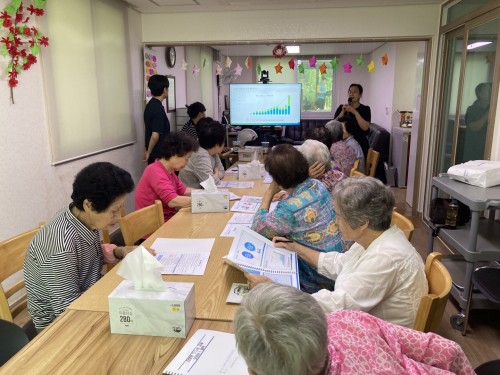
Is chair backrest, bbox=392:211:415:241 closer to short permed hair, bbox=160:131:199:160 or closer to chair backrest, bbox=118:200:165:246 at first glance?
chair backrest, bbox=118:200:165:246

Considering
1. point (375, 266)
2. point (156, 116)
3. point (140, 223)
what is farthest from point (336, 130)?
point (375, 266)

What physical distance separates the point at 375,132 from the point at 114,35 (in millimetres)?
4819

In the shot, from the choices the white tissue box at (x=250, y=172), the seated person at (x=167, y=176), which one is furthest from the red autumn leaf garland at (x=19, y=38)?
the white tissue box at (x=250, y=172)

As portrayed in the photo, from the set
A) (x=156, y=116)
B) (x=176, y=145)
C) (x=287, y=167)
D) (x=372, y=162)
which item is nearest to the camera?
(x=287, y=167)

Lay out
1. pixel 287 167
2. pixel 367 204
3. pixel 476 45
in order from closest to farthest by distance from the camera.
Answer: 1. pixel 367 204
2. pixel 287 167
3. pixel 476 45

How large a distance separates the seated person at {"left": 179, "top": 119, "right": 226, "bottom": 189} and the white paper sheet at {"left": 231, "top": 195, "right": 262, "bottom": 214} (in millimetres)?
573

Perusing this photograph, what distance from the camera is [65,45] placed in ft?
10.5

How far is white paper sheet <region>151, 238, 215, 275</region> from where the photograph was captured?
5.31 ft

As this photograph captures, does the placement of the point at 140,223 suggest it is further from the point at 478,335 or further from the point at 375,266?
the point at 478,335

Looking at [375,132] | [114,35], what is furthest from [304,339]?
[375,132]

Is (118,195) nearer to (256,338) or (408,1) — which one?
(256,338)

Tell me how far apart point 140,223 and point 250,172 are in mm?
1520

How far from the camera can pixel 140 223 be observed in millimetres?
2131

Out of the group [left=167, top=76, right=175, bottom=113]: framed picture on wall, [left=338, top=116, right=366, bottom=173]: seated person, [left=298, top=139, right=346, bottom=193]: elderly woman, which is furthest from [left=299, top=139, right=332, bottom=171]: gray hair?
[left=167, top=76, right=175, bottom=113]: framed picture on wall
